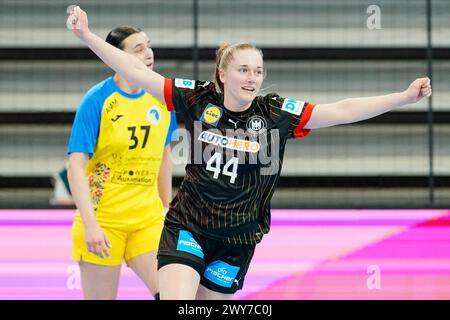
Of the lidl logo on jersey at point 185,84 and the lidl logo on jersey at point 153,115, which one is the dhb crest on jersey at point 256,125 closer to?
the lidl logo on jersey at point 185,84

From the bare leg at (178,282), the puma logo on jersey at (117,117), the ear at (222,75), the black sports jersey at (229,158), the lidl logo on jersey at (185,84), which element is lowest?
the bare leg at (178,282)

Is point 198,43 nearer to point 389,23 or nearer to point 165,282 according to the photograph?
point 389,23

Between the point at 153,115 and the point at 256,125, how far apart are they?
849 millimetres

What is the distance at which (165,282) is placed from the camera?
3541mm

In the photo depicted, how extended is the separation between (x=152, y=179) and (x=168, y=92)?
2.48 feet

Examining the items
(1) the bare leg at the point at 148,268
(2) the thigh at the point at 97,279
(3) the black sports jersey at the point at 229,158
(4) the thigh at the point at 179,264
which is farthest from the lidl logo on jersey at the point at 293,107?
(2) the thigh at the point at 97,279

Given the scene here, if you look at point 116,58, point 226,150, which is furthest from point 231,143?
point 116,58

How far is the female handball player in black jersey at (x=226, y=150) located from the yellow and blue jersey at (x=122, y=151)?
→ 0.58m

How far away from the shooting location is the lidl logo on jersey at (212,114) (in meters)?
3.67

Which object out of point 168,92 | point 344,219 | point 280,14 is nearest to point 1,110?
point 280,14

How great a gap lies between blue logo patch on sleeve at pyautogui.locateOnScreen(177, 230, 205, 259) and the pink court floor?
2.22m

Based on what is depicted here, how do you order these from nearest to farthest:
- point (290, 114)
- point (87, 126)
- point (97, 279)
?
point (290, 114) < point (87, 126) < point (97, 279)

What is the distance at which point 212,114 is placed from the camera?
12.1 feet

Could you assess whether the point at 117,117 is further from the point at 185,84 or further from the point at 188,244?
the point at 188,244
